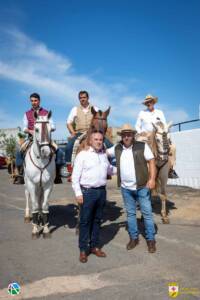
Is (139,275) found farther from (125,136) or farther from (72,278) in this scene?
(125,136)

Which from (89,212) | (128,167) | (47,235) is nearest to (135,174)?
(128,167)

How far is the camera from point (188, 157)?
15.6 metres

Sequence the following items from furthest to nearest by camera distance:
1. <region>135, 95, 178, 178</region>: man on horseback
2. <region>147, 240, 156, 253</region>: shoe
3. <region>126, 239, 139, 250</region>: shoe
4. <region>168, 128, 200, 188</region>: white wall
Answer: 1. <region>168, 128, 200, 188</region>: white wall
2. <region>135, 95, 178, 178</region>: man on horseback
3. <region>126, 239, 139, 250</region>: shoe
4. <region>147, 240, 156, 253</region>: shoe

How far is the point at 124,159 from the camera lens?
5781mm

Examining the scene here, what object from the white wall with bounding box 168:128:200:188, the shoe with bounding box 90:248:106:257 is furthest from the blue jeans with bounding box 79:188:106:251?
the white wall with bounding box 168:128:200:188

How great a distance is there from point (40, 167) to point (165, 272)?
11.4 ft

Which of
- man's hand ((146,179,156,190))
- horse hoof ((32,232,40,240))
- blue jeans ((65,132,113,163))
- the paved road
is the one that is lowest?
the paved road

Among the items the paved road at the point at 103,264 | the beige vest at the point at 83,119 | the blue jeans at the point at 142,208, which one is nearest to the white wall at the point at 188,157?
the paved road at the point at 103,264

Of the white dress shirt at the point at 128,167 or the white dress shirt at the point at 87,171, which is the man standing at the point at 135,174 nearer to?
the white dress shirt at the point at 128,167

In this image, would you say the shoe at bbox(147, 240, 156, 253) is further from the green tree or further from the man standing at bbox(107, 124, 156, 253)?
the green tree

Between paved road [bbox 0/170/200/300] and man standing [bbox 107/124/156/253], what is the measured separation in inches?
21.7

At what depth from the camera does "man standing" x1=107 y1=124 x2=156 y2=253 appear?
5.71 m

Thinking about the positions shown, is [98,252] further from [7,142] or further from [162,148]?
[7,142]

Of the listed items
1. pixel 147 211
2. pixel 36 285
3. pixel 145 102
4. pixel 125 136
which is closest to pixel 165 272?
pixel 147 211
